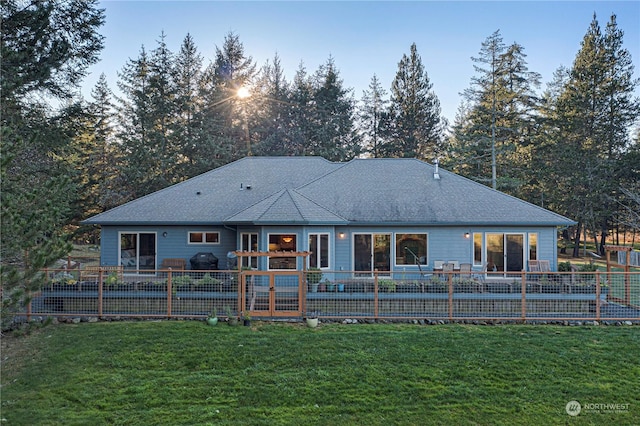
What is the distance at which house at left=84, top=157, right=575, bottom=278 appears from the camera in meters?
12.8

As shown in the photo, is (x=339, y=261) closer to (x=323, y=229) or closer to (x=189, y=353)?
(x=323, y=229)

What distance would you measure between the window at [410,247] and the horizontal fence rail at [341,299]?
3941mm

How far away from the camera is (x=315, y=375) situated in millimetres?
6473

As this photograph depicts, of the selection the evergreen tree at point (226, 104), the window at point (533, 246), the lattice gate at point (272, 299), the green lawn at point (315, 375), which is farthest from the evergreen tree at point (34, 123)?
the evergreen tree at point (226, 104)

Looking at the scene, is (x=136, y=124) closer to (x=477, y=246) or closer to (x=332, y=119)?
(x=332, y=119)

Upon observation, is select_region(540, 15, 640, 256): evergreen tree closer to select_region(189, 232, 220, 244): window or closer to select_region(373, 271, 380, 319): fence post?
select_region(373, 271, 380, 319): fence post

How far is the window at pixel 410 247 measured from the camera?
13.8m

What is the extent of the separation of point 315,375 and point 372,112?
100 feet

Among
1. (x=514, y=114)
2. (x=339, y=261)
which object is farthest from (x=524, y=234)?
(x=514, y=114)

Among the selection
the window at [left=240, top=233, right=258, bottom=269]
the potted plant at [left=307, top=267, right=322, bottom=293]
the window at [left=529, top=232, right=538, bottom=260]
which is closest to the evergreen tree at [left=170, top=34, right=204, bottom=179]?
the window at [left=240, top=233, right=258, bottom=269]

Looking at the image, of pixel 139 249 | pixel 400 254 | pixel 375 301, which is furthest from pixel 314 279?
pixel 139 249

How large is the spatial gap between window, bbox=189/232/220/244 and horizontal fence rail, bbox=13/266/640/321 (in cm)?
468

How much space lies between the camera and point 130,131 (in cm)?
2756

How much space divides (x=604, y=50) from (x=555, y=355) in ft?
93.9
